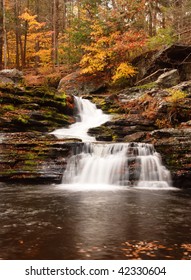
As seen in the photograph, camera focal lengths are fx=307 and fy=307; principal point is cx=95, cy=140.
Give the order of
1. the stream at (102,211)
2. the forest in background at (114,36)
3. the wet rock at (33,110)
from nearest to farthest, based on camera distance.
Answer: the stream at (102,211), the wet rock at (33,110), the forest in background at (114,36)

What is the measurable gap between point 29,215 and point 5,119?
8172mm

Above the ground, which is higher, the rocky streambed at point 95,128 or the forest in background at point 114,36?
the forest in background at point 114,36

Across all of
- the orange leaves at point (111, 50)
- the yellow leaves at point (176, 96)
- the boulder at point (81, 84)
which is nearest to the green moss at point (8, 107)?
the yellow leaves at point (176, 96)

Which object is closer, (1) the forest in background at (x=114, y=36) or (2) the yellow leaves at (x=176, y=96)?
(2) the yellow leaves at (x=176, y=96)

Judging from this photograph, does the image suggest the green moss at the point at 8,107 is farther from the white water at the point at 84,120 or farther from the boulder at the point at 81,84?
the boulder at the point at 81,84

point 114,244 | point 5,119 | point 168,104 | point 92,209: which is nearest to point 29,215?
point 92,209

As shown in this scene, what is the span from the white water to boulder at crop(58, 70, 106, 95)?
161 inches

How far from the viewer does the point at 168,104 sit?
15.5m

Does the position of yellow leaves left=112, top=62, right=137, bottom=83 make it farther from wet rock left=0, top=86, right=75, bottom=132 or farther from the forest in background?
wet rock left=0, top=86, right=75, bottom=132

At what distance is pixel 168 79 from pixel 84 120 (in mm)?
6176

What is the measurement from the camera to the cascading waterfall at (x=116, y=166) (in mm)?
11375

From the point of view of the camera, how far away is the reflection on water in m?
4.87

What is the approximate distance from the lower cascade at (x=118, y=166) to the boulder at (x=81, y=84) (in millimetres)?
11543

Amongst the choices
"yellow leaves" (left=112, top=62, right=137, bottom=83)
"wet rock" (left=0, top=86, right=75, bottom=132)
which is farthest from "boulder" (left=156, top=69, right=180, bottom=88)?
"wet rock" (left=0, top=86, right=75, bottom=132)
